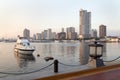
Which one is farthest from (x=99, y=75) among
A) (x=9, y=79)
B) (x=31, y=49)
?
(x=31, y=49)

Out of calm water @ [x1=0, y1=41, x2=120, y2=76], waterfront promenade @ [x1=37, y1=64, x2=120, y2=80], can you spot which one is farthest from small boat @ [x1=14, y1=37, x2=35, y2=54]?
waterfront promenade @ [x1=37, y1=64, x2=120, y2=80]

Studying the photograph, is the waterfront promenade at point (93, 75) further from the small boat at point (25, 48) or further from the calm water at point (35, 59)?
the small boat at point (25, 48)

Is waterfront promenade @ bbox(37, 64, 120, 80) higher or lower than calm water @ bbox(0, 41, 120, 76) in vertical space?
higher

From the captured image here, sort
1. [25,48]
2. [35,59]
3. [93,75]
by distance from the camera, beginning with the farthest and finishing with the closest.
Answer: [25,48], [35,59], [93,75]

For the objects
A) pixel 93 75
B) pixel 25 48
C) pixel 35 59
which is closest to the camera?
pixel 93 75

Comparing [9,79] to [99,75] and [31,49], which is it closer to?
[99,75]

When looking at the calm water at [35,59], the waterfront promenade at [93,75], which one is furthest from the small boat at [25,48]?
the waterfront promenade at [93,75]

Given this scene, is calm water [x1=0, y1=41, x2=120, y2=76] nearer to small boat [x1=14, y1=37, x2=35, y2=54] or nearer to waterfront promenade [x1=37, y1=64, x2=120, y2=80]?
small boat [x1=14, y1=37, x2=35, y2=54]

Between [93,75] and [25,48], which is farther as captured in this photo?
[25,48]

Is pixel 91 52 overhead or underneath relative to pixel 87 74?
overhead

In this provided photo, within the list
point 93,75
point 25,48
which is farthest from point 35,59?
point 93,75

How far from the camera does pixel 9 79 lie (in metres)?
7.02

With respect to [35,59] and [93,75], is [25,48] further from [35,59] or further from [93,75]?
[93,75]

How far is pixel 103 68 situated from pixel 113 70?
17.7 inches
